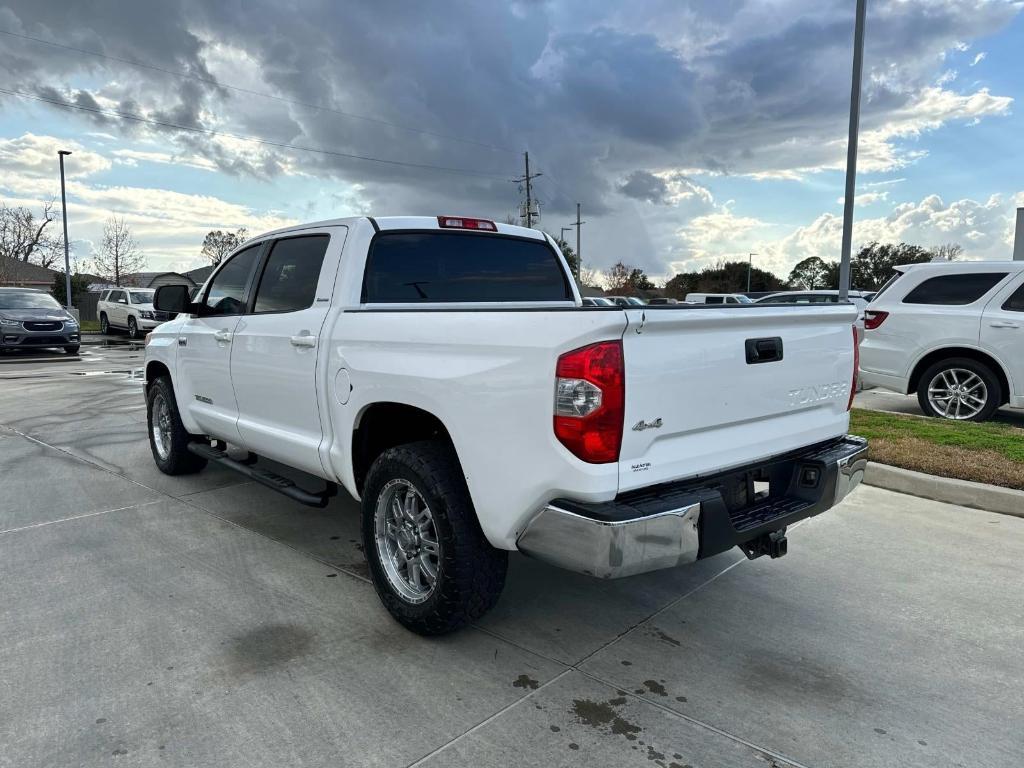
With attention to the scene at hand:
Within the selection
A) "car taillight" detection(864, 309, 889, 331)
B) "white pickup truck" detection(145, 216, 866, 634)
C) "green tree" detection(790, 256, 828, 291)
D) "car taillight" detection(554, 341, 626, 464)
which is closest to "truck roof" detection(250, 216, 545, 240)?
"white pickup truck" detection(145, 216, 866, 634)

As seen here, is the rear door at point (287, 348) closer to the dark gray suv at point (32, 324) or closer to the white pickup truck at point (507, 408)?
the white pickup truck at point (507, 408)

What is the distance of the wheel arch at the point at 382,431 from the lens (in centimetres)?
341

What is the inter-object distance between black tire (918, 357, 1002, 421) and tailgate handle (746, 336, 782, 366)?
20.0 feet

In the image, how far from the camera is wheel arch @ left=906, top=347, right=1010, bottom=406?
7.72 meters

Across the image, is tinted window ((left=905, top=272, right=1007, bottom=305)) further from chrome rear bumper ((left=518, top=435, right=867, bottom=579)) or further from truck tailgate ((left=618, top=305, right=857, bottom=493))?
chrome rear bumper ((left=518, top=435, right=867, bottom=579))

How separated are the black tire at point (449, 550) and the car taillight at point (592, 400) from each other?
68 cm

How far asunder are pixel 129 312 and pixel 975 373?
2557cm

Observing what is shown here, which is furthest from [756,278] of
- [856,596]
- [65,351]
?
[856,596]

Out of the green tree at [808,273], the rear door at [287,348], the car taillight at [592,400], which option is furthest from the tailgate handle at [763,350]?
the green tree at [808,273]

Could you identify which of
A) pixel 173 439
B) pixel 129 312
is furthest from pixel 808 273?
pixel 173 439

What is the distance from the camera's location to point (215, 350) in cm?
494

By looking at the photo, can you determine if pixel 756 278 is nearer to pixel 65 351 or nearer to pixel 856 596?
pixel 65 351

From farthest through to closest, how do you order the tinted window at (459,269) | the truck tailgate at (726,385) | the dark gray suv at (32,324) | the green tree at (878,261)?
the green tree at (878,261) → the dark gray suv at (32,324) → the tinted window at (459,269) → the truck tailgate at (726,385)

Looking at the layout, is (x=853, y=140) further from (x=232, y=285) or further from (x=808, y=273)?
(x=808, y=273)
